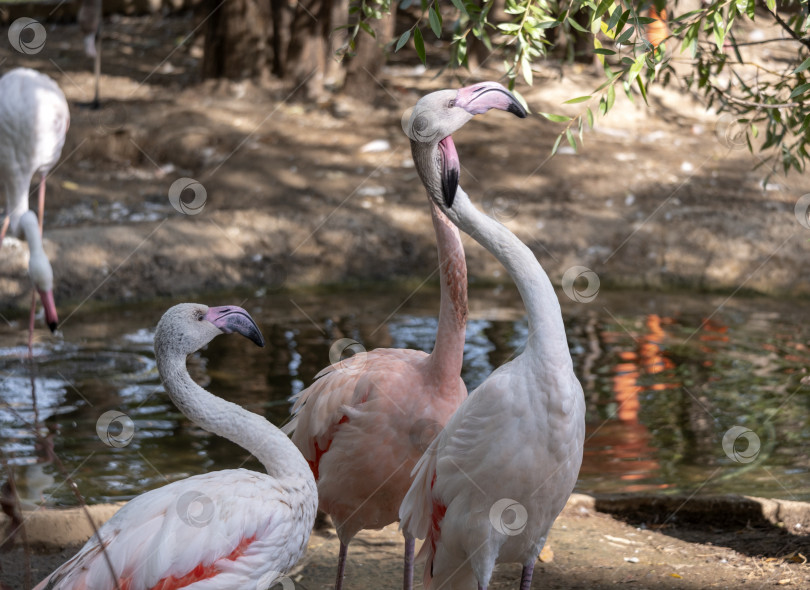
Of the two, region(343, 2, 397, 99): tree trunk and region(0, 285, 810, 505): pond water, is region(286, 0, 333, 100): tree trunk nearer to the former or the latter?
region(343, 2, 397, 99): tree trunk

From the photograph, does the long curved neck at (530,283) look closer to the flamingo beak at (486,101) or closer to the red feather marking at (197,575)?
the flamingo beak at (486,101)

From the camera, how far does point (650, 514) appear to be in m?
4.37

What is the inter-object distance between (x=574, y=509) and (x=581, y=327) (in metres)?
2.97

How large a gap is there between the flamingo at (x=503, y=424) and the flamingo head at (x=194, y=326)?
→ 27.7 inches

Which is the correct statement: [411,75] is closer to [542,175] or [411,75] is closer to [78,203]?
[542,175]

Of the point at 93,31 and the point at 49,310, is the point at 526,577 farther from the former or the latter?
the point at 93,31

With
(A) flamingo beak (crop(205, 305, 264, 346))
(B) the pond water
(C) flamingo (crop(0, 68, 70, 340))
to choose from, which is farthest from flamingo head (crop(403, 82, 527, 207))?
(C) flamingo (crop(0, 68, 70, 340))

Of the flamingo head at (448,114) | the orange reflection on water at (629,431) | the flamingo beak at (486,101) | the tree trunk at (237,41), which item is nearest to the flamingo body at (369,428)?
the flamingo head at (448,114)

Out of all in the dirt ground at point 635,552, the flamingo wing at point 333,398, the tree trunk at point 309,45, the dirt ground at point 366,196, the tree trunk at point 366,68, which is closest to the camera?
the flamingo wing at point 333,398

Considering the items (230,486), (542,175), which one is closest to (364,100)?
(542,175)

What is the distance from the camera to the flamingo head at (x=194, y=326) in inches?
117

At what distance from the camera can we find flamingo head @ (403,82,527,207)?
2.86 meters

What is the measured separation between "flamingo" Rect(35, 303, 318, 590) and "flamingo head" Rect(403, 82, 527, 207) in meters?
0.77

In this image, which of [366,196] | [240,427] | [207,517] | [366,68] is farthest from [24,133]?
[207,517]
